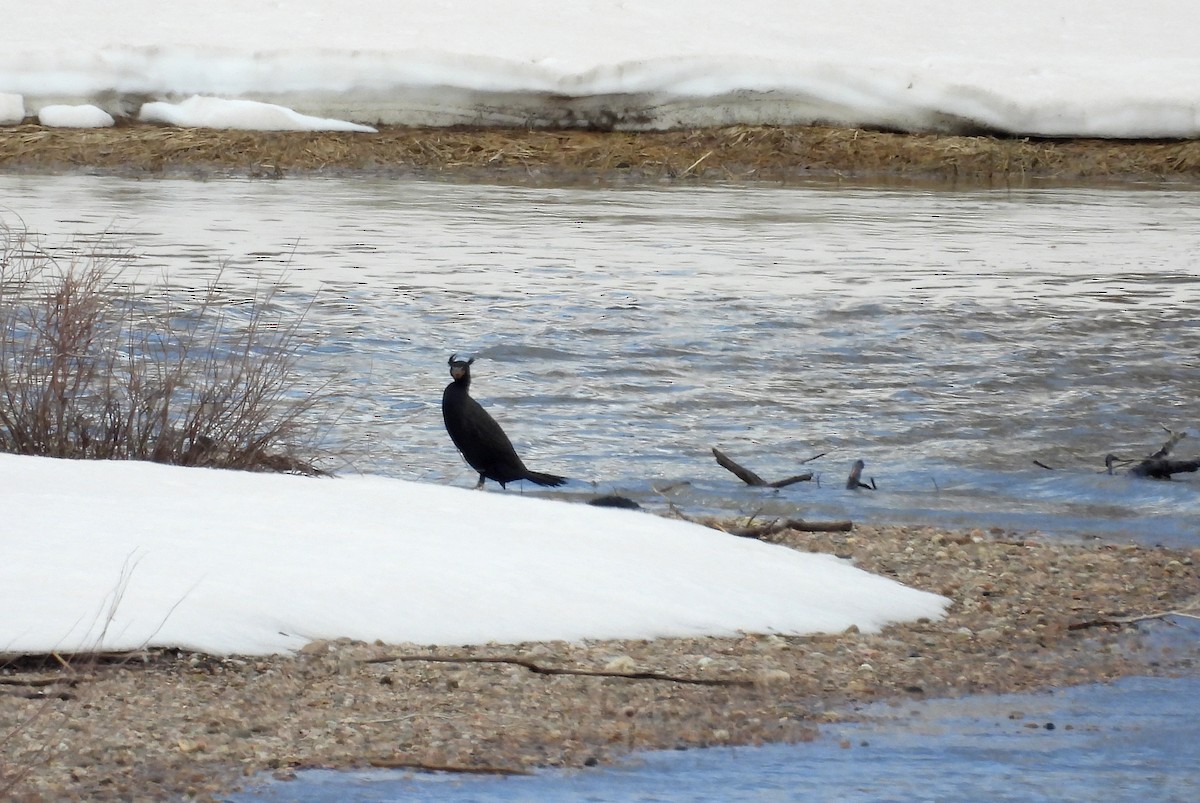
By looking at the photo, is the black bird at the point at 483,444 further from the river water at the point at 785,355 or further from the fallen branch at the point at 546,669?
the fallen branch at the point at 546,669

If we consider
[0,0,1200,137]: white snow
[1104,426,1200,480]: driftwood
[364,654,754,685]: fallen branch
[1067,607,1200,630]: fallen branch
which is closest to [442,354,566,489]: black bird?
[1104,426,1200,480]: driftwood

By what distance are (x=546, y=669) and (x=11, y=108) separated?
19.7 m

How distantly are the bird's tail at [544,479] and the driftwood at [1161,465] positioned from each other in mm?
2490

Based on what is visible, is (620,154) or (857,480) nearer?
(857,480)

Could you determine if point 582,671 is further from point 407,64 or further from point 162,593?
point 407,64

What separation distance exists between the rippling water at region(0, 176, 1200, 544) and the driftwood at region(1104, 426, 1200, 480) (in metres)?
0.10

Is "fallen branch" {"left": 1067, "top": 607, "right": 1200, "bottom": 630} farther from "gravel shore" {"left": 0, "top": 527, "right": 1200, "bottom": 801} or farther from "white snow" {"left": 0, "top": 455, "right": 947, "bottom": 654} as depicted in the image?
"white snow" {"left": 0, "top": 455, "right": 947, "bottom": 654}

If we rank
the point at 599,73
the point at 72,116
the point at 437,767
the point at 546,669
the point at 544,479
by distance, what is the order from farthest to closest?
the point at 72,116, the point at 599,73, the point at 544,479, the point at 546,669, the point at 437,767

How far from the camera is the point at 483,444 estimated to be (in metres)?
8.06

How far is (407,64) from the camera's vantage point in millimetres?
23344

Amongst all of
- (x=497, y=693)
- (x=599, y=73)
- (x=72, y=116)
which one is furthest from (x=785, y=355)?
(x=72, y=116)

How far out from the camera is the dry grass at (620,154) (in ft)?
73.8

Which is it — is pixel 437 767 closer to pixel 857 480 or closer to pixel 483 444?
pixel 483 444

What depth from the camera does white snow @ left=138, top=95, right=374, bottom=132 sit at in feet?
75.1
